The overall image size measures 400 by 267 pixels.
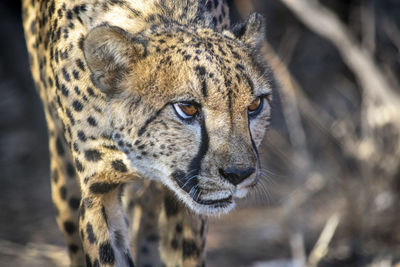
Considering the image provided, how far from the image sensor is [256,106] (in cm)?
247

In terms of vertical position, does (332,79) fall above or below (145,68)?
below

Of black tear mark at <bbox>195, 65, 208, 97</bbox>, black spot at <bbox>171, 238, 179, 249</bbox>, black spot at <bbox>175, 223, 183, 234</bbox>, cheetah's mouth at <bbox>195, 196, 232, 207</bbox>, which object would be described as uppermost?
black tear mark at <bbox>195, 65, 208, 97</bbox>

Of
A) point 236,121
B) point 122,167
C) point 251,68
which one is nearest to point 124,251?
point 122,167

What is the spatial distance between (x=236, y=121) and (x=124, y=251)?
0.82 metres

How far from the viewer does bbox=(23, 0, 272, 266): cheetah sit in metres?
2.31

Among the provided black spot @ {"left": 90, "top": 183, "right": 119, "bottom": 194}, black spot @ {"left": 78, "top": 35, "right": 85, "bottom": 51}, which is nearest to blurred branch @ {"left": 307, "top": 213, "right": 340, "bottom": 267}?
black spot @ {"left": 90, "top": 183, "right": 119, "bottom": 194}

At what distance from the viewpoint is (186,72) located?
2.33 m

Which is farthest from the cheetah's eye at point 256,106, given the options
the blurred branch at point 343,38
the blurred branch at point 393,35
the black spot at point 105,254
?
the blurred branch at point 393,35

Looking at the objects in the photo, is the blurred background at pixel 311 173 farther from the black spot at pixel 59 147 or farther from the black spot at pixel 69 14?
the black spot at pixel 59 147

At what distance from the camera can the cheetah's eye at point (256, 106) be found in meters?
2.44

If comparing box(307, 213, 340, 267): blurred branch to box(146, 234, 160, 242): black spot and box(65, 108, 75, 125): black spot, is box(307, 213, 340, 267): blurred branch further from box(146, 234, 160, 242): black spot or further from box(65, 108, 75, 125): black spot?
box(65, 108, 75, 125): black spot

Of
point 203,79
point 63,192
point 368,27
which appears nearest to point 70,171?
point 63,192

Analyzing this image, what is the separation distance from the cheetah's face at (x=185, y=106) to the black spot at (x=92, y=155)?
0.13 m

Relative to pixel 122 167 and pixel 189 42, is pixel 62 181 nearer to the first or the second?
pixel 122 167
